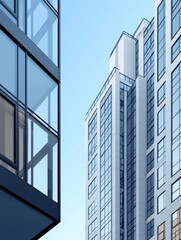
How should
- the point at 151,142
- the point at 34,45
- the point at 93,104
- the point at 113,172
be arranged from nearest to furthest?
the point at 34,45 < the point at 151,142 < the point at 113,172 < the point at 93,104

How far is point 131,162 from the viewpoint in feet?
209

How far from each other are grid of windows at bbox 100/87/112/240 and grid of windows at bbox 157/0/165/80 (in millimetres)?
12096

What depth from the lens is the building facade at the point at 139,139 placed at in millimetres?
52094

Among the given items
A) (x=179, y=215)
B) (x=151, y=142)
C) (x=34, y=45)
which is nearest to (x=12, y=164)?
(x=34, y=45)

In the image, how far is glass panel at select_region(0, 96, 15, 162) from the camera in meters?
12.2

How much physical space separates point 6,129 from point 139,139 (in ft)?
163

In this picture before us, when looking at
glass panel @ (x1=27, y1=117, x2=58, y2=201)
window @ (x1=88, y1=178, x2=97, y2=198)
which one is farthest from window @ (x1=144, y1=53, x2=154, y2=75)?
glass panel @ (x1=27, y1=117, x2=58, y2=201)

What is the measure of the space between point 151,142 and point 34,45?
4651 cm

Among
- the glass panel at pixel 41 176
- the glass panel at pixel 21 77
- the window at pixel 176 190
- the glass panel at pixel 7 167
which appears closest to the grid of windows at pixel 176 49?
the window at pixel 176 190

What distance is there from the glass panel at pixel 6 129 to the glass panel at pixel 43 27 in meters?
1.96

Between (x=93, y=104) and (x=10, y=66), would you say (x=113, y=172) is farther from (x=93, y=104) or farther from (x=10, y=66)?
(x=10, y=66)

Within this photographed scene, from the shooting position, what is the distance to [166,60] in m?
55.1

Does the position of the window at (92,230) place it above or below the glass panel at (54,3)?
above

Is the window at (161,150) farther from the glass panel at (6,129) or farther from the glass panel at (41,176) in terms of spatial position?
the glass panel at (6,129)
